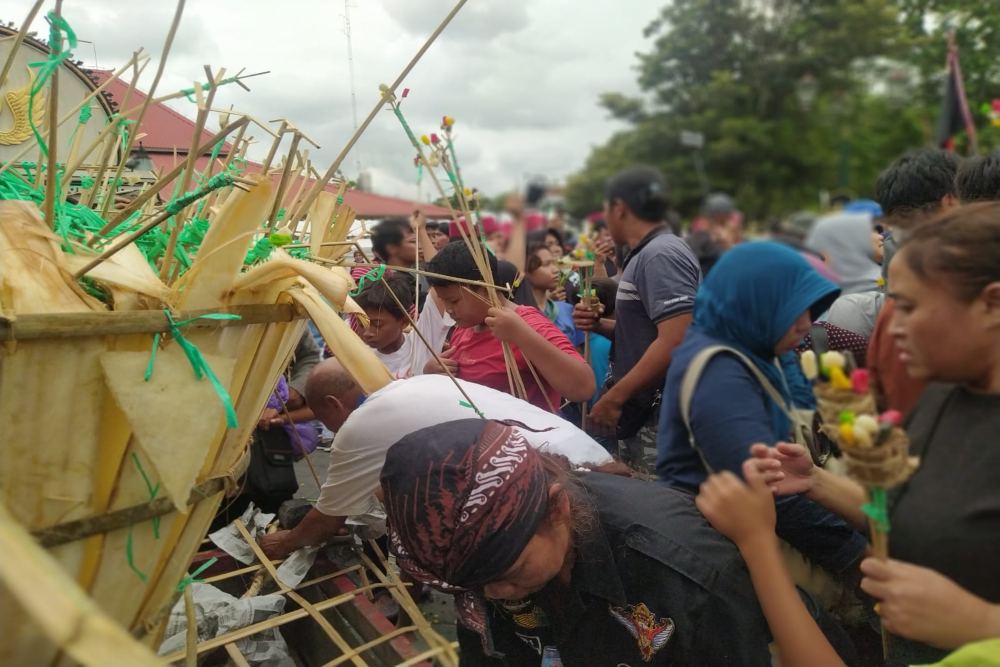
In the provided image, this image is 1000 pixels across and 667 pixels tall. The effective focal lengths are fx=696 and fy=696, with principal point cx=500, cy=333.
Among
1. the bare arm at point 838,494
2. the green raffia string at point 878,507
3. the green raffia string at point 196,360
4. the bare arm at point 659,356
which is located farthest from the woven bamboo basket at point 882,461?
the green raffia string at point 196,360

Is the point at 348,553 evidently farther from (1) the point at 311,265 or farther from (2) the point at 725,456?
(2) the point at 725,456

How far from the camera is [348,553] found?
82.2 inches

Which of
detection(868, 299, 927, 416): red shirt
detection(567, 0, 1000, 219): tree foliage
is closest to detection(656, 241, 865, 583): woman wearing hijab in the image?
detection(868, 299, 927, 416): red shirt

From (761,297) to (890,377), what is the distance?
25 cm

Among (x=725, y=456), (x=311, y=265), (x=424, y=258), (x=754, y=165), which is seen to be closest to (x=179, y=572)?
(x=311, y=265)

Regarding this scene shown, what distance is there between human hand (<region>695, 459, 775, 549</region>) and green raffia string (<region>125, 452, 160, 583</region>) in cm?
74

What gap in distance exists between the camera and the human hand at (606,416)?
1884mm

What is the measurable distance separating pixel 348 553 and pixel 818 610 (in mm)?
1326

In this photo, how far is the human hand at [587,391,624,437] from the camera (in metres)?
1.88

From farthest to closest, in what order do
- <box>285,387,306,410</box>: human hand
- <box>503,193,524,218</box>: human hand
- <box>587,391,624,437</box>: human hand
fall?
<box>285,387,306,410</box>: human hand → <box>587,391,624,437</box>: human hand → <box>503,193,524,218</box>: human hand

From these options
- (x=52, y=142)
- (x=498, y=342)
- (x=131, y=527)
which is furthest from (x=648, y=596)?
(x=498, y=342)

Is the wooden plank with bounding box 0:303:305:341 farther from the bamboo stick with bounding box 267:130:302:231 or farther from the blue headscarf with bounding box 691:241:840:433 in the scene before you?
the blue headscarf with bounding box 691:241:840:433

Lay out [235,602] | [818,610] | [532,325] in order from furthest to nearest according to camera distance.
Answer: [532,325]
[235,602]
[818,610]

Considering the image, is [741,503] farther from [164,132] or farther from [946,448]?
[164,132]
